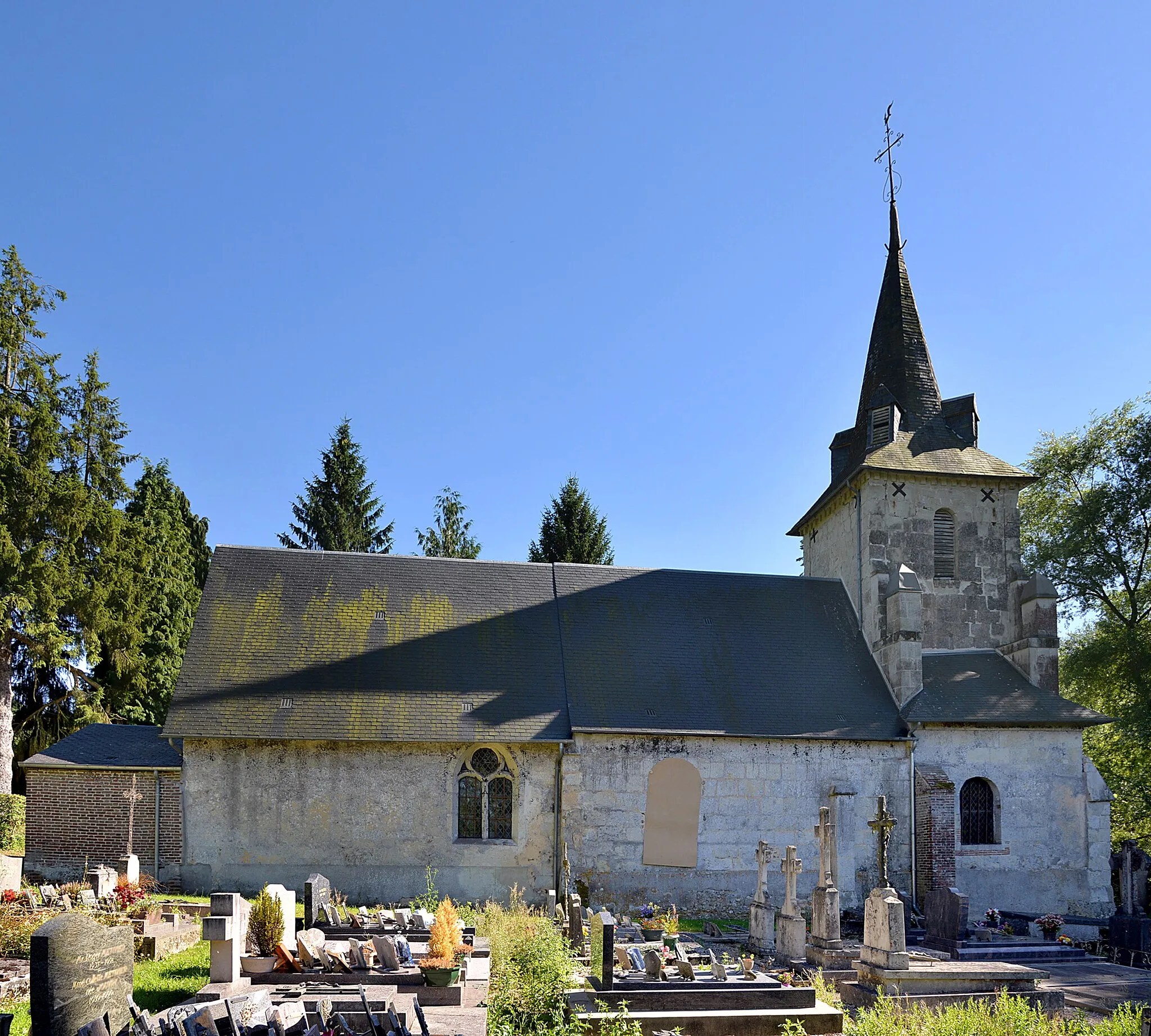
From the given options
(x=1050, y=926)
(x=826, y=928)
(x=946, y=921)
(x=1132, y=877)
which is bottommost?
(x=1050, y=926)

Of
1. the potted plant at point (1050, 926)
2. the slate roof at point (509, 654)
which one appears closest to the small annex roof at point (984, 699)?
the slate roof at point (509, 654)

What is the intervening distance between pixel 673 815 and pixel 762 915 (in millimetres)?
3668

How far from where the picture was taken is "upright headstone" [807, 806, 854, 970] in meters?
13.9

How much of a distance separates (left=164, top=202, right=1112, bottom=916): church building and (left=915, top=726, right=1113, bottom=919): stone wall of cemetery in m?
0.05

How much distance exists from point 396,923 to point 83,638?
1770 centimetres

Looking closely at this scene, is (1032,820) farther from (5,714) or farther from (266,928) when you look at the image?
(5,714)

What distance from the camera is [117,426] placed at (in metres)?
29.7

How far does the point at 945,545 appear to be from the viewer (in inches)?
915

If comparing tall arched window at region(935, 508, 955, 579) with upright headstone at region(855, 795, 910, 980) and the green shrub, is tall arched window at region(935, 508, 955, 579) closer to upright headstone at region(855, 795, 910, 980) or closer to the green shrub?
upright headstone at region(855, 795, 910, 980)

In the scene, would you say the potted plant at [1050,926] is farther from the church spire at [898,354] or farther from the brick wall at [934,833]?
the church spire at [898,354]

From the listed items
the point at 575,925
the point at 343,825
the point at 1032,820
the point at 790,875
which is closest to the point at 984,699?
Result: the point at 1032,820

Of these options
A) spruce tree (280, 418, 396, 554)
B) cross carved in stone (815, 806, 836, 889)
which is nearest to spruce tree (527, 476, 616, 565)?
spruce tree (280, 418, 396, 554)

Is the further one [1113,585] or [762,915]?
[1113,585]

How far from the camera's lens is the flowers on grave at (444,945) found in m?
10.2
